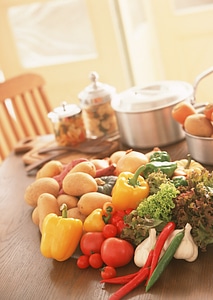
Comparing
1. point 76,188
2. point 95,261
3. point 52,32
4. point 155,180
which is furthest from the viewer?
point 52,32

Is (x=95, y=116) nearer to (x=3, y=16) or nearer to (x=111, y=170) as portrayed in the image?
(x=111, y=170)

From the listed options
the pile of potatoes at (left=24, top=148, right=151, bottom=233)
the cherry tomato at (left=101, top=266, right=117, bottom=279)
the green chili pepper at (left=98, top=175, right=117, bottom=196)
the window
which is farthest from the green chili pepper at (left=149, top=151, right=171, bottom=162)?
the window

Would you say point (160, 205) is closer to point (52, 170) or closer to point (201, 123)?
point (201, 123)

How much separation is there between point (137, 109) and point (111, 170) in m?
0.38

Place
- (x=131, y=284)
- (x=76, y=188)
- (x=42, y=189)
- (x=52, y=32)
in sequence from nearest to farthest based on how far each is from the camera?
(x=131, y=284), (x=76, y=188), (x=42, y=189), (x=52, y=32)

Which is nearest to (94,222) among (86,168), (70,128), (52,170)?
(86,168)

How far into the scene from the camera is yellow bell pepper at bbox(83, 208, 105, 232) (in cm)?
156

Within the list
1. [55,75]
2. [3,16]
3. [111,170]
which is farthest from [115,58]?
[111,170]

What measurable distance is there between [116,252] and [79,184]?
31 centimetres

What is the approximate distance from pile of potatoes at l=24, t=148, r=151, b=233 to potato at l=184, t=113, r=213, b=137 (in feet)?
0.66

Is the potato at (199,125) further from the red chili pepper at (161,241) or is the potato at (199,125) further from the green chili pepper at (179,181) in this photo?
the red chili pepper at (161,241)

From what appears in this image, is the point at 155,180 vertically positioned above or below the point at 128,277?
above

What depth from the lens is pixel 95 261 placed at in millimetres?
1491

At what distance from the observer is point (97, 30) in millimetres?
3844
